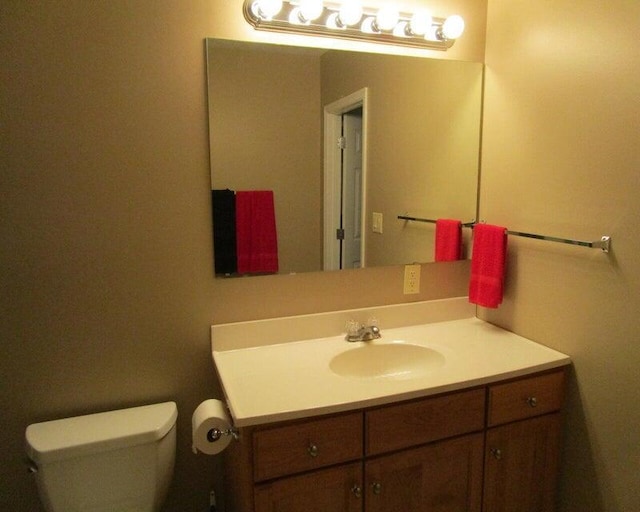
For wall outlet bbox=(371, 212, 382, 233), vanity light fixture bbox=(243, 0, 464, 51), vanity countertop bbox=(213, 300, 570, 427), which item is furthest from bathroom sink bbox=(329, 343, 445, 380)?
vanity light fixture bbox=(243, 0, 464, 51)

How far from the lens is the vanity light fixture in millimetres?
1440

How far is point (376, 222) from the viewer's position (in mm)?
1761

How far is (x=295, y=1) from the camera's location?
144 centimetres

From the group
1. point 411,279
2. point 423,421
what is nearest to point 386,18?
point 411,279

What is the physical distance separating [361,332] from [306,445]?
563 mm

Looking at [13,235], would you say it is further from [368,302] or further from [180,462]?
[368,302]

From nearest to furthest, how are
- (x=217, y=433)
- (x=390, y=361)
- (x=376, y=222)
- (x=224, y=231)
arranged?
(x=217, y=433) → (x=224, y=231) → (x=390, y=361) → (x=376, y=222)

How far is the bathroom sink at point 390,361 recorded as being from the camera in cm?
159

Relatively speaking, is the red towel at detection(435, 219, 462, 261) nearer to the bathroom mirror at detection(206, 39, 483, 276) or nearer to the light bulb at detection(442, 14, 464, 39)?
the bathroom mirror at detection(206, 39, 483, 276)

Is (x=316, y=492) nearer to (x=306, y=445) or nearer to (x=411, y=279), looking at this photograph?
(x=306, y=445)

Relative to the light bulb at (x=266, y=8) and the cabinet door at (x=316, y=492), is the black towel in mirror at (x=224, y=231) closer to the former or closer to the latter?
the light bulb at (x=266, y=8)

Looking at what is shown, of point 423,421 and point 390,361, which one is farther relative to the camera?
point 390,361

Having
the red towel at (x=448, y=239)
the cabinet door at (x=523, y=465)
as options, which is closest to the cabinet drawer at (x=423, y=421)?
the cabinet door at (x=523, y=465)

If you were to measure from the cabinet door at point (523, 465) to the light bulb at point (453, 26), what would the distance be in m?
1.37
